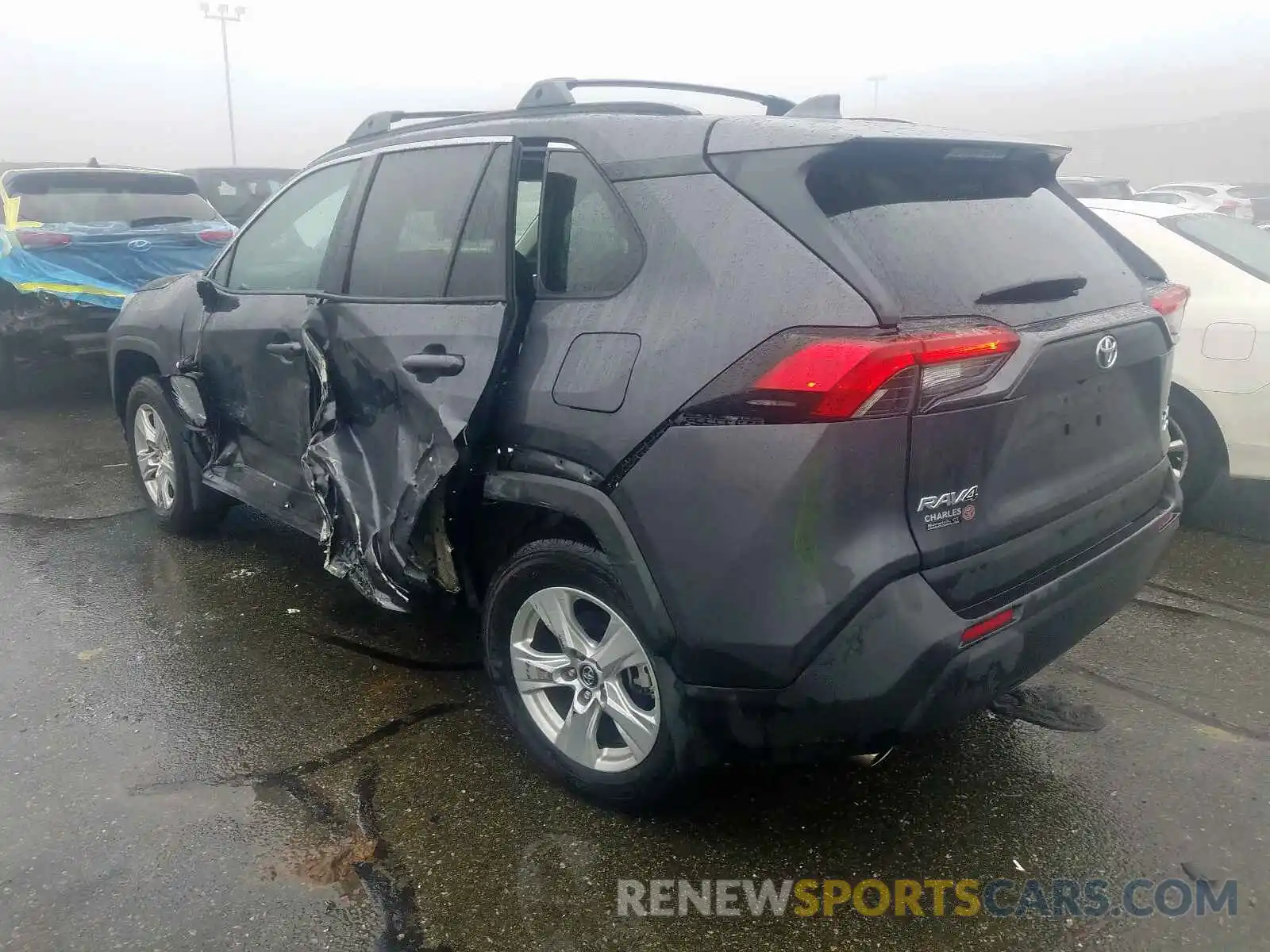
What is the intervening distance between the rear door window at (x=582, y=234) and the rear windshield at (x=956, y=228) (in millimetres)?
512

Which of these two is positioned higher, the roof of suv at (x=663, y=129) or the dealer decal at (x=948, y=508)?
the roof of suv at (x=663, y=129)

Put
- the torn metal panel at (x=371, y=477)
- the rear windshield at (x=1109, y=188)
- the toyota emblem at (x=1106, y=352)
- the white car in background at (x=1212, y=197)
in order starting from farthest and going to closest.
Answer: the white car in background at (x=1212, y=197), the rear windshield at (x=1109, y=188), the torn metal panel at (x=371, y=477), the toyota emblem at (x=1106, y=352)

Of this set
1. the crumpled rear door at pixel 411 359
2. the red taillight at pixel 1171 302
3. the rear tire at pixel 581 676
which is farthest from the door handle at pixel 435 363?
the red taillight at pixel 1171 302

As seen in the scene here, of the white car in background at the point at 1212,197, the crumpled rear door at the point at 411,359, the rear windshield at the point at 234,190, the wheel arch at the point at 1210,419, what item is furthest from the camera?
the white car in background at the point at 1212,197

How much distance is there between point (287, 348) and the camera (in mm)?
3453

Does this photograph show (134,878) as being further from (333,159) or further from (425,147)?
(333,159)

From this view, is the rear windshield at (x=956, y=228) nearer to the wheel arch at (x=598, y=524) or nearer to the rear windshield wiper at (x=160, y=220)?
the wheel arch at (x=598, y=524)

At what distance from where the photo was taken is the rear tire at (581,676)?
94.1 inches

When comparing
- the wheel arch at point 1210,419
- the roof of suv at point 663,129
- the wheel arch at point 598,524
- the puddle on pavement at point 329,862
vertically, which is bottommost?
the puddle on pavement at point 329,862

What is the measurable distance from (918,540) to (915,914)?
0.94m

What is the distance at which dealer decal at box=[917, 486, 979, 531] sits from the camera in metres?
2.03

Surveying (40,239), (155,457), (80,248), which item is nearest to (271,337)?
(155,457)

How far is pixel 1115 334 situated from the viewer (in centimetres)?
237

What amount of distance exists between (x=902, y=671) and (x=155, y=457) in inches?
162
